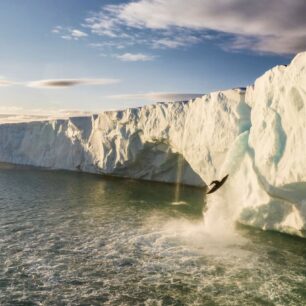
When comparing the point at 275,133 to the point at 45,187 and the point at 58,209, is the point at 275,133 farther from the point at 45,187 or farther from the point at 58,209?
the point at 45,187

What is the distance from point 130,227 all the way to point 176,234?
2713 mm

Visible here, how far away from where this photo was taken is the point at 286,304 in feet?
39.8

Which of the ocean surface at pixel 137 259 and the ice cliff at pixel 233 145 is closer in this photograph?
the ocean surface at pixel 137 259

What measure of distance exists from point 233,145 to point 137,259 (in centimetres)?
1064

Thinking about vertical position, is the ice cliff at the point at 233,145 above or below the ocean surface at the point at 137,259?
above

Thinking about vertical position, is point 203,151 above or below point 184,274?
above

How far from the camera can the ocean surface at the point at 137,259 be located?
12609 mm

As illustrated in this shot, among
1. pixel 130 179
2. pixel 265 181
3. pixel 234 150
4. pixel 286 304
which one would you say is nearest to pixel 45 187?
pixel 130 179

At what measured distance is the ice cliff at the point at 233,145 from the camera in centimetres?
1912

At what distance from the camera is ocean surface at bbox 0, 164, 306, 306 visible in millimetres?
12609

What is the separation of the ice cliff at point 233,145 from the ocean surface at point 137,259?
6.20 ft

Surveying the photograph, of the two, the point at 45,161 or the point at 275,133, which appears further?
the point at 45,161

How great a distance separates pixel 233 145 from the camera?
23734mm

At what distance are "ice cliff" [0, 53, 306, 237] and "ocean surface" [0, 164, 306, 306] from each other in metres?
1.89
